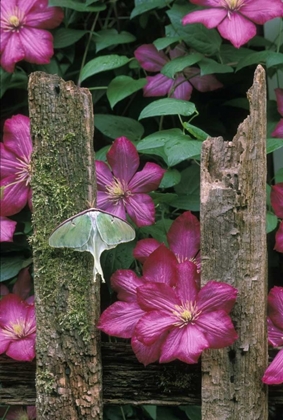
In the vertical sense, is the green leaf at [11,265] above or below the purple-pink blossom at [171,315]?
above

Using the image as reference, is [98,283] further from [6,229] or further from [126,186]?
[6,229]

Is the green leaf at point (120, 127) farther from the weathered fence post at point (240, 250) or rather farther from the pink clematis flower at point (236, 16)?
the weathered fence post at point (240, 250)

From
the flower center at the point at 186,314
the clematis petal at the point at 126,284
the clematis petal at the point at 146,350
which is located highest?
the clematis petal at the point at 126,284

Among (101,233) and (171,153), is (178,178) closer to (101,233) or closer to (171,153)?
(171,153)

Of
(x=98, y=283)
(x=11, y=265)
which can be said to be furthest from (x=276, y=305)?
(x=11, y=265)

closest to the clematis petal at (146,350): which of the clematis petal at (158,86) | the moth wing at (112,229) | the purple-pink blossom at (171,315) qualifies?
the purple-pink blossom at (171,315)

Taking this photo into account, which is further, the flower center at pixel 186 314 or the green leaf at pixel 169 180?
the green leaf at pixel 169 180

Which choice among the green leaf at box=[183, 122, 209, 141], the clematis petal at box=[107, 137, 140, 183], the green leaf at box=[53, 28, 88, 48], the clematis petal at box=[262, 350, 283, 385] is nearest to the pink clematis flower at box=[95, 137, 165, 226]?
the clematis petal at box=[107, 137, 140, 183]
